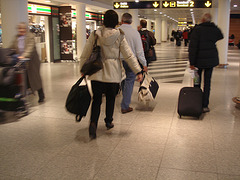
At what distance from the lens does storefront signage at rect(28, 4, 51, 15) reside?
11.6m

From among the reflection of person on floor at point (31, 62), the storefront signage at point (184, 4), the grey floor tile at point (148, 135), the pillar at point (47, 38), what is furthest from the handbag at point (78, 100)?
the storefront signage at point (184, 4)

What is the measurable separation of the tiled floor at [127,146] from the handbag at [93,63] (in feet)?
3.09

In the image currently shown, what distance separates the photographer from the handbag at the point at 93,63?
3.52 metres

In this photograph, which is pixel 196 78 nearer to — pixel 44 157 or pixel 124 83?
pixel 124 83

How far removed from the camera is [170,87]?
727cm

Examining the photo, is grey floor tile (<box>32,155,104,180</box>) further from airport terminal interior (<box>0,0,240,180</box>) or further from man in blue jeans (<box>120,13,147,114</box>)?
man in blue jeans (<box>120,13,147,114</box>)

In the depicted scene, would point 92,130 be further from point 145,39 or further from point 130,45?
point 145,39

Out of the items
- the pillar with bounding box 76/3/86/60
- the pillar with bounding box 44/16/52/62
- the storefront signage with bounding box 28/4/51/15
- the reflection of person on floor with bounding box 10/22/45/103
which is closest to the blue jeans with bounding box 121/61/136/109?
the reflection of person on floor with bounding box 10/22/45/103

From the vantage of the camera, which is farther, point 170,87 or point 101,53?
point 170,87

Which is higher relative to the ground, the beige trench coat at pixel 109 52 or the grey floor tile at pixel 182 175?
the beige trench coat at pixel 109 52

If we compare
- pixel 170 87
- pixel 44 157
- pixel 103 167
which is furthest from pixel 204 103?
pixel 44 157

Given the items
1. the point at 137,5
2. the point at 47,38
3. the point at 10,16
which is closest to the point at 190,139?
the point at 10,16

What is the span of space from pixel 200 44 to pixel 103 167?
2914mm

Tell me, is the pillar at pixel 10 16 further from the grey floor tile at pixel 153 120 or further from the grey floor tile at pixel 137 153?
the grey floor tile at pixel 137 153
